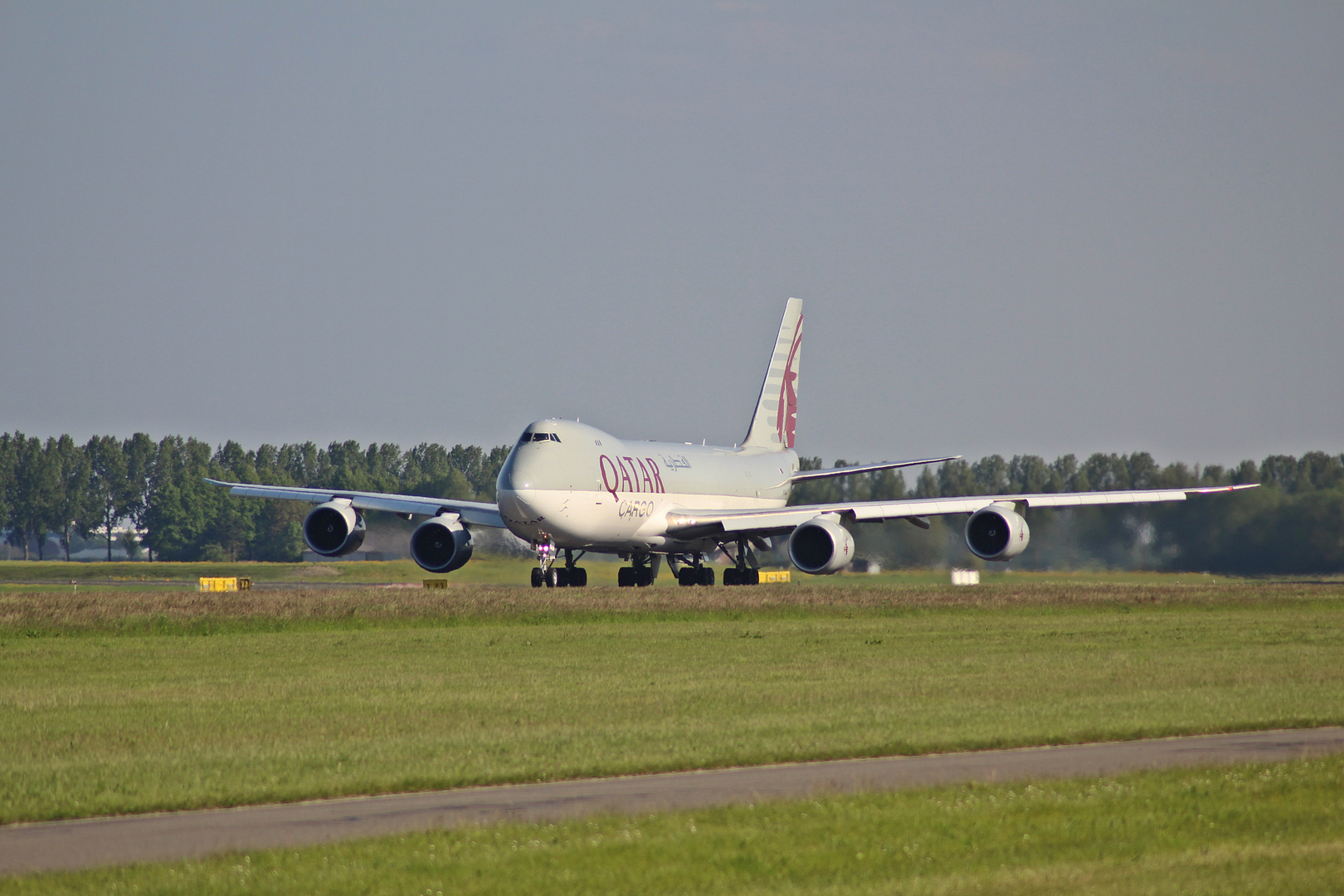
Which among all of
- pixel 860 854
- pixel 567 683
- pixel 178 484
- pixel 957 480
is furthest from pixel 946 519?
pixel 178 484

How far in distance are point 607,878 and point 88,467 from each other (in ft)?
425

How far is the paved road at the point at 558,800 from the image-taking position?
34.7 feet

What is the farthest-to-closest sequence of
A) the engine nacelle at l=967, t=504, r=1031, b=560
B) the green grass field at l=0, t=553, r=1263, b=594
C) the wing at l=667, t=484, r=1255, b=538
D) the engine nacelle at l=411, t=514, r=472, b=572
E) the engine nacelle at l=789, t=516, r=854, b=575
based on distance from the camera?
the green grass field at l=0, t=553, r=1263, b=594 → the engine nacelle at l=411, t=514, r=472, b=572 → the wing at l=667, t=484, r=1255, b=538 → the engine nacelle at l=789, t=516, r=854, b=575 → the engine nacelle at l=967, t=504, r=1031, b=560

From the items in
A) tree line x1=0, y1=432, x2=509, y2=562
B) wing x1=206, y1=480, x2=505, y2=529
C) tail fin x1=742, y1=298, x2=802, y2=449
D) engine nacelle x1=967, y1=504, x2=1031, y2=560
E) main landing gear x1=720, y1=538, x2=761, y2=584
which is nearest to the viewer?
engine nacelle x1=967, y1=504, x2=1031, y2=560

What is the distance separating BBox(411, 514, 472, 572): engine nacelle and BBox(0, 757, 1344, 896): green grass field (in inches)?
→ 1374

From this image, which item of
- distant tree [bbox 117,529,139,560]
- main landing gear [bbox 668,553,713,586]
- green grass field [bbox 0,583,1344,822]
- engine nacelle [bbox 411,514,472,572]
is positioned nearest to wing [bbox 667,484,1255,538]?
main landing gear [bbox 668,553,713,586]

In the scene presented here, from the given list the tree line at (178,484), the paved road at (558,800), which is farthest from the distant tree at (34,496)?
the paved road at (558,800)

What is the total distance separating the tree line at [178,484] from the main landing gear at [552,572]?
2576 inches

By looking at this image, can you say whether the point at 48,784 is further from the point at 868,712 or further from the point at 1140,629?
the point at 1140,629

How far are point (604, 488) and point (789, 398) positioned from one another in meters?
18.5

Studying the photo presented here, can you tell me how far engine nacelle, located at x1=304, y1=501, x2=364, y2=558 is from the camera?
151ft

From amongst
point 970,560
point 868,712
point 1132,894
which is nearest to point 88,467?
point 970,560

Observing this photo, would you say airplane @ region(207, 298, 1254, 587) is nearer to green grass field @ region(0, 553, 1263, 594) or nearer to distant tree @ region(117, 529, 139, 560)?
green grass field @ region(0, 553, 1263, 594)

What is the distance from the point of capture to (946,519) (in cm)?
5781
